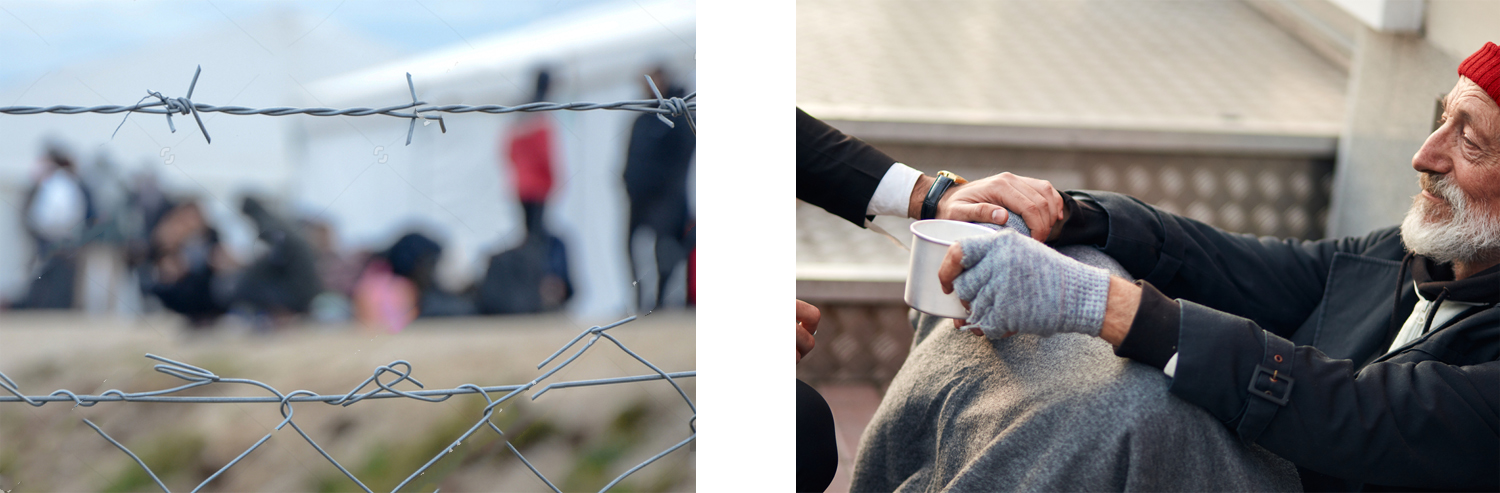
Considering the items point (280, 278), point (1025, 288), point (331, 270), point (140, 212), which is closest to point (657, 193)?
point (1025, 288)

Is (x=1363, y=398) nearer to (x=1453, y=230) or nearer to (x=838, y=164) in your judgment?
(x=1453, y=230)

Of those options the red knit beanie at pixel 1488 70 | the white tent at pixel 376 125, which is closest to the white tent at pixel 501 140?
the white tent at pixel 376 125

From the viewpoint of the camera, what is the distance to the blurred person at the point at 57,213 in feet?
4.97

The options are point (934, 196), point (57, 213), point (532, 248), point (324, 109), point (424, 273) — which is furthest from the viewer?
point (424, 273)

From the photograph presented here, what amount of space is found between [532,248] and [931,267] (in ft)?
3.54

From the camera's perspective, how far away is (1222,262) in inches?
47.0

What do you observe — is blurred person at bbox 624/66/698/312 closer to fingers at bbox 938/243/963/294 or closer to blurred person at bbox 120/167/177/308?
fingers at bbox 938/243/963/294

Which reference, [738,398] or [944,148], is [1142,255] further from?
[944,148]

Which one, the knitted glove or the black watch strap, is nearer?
the knitted glove

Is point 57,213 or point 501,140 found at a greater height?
point 501,140

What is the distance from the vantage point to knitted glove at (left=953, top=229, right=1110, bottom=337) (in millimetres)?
826

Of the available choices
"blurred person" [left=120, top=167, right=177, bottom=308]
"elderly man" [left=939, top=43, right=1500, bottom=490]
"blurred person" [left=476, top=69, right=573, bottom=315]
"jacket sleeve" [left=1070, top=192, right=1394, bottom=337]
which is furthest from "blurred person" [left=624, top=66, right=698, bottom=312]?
"blurred person" [left=120, top=167, right=177, bottom=308]

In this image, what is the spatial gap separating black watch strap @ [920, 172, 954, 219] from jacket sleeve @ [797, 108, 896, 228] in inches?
3.1

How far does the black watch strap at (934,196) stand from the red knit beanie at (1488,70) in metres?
A: 0.62
